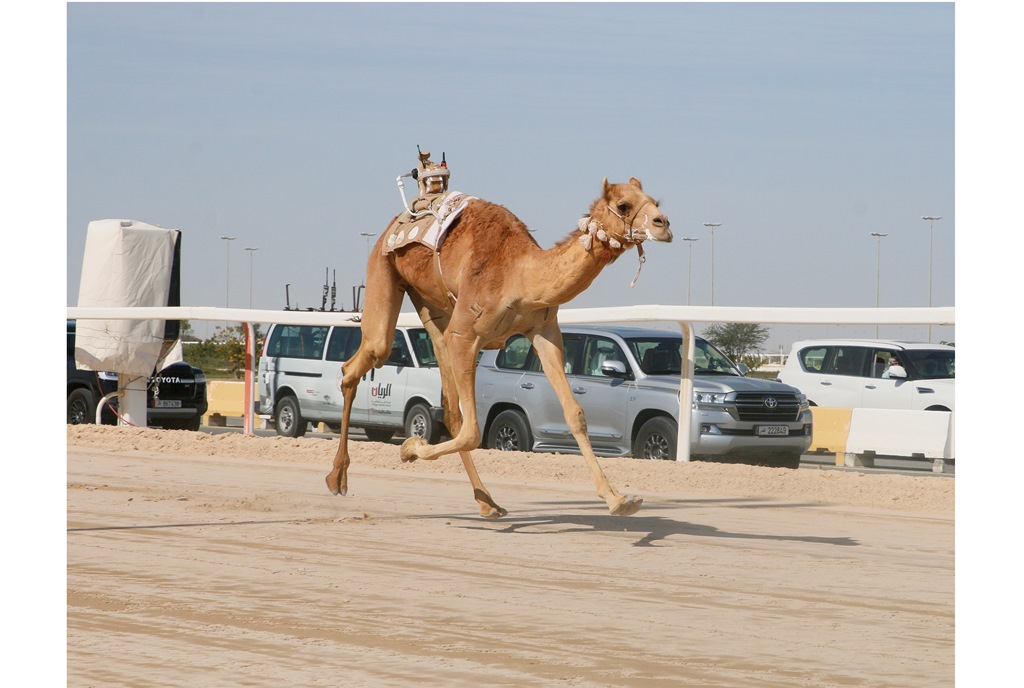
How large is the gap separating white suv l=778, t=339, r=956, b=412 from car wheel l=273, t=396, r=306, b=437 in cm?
800

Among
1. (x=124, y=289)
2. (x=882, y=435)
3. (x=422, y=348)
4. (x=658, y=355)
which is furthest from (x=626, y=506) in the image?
(x=124, y=289)

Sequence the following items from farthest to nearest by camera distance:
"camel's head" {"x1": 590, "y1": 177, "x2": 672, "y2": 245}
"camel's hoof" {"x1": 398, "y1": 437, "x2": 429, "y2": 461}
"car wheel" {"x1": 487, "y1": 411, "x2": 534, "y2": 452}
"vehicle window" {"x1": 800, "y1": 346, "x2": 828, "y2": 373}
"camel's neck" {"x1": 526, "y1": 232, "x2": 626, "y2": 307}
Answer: "vehicle window" {"x1": 800, "y1": 346, "x2": 828, "y2": 373} < "car wheel" {"x1": 487, "y1": 411, "x2": 534, "y2": 452} < "camel's hoof" {"x1": 398, "y1": 437, "x2": 429, "y2": 461} < "camel's neck" {"x1": 526, "y1": 232, "x2": 626, "y2": 307} < "camel's head" {"x1": 590, "y1": 177, "x2": 672, "y2": 245}

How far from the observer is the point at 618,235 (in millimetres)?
9602

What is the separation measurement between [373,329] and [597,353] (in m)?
6.75

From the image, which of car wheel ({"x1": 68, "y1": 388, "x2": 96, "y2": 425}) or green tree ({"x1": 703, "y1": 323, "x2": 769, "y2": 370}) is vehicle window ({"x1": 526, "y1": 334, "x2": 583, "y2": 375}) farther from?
green tree ({"x1": 703, "y1": 323, "x2": 769, "y2": 370})

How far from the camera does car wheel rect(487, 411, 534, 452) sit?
61.4 feet

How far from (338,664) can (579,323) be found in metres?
11.9

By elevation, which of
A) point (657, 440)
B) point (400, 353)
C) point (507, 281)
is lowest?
point (657, 440)

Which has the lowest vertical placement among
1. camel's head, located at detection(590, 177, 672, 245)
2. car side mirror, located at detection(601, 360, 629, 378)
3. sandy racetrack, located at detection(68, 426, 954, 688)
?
sandy racetrack, located at detection(68, 426, 954, 688)

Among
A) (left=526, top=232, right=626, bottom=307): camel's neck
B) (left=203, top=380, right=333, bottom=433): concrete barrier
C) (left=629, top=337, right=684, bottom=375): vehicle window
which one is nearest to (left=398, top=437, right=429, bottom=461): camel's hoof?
(left=526, top=232, right=626, bottom=307): camel's neck

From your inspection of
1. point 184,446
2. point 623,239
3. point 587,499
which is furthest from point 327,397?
point 623,239

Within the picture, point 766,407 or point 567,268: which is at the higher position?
point 567,268

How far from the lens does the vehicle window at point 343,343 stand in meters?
23.0

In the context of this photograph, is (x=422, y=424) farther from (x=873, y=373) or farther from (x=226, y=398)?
(x=226, y=398)
